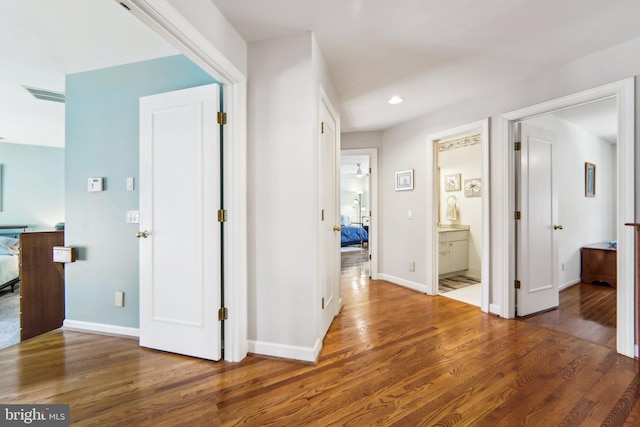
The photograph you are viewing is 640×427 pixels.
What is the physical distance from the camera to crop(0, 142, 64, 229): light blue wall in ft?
15.3

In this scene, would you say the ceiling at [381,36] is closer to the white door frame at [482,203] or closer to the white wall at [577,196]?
the white door frame at [482,203]

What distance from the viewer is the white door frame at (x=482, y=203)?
2.82 meters

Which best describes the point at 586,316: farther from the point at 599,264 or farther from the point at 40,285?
the point at 40,285

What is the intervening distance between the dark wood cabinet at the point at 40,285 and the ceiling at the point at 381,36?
63.4 inches

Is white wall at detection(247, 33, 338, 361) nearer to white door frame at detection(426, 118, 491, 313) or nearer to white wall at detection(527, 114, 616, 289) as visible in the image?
white door frame at detection(426, 118, 491, 313)

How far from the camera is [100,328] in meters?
2.35

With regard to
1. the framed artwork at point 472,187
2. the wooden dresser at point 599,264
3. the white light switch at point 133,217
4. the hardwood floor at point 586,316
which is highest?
the framed artwork at point 472,187

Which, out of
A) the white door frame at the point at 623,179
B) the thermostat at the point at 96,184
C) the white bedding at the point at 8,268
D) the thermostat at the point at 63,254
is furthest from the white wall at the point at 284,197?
the white bedding at the point at 8,268

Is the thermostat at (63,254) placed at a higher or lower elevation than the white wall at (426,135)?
lower

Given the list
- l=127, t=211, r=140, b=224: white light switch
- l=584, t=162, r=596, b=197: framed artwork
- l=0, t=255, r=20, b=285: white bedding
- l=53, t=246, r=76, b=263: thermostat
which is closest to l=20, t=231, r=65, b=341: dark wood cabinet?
l=53, t=246, r=76, b=263: thermostat

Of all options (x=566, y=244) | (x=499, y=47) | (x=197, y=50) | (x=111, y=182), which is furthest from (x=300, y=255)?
(x=566, y=244)

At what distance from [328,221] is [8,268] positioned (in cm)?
460

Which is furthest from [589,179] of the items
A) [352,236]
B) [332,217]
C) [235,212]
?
[235,212]

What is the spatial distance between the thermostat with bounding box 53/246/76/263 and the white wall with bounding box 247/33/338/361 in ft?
5.75
